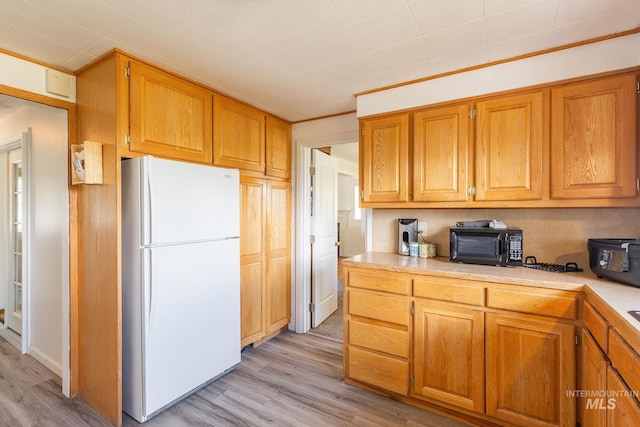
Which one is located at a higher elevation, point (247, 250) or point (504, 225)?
point (504, 225)

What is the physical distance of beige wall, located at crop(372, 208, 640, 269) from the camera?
189 centimetres

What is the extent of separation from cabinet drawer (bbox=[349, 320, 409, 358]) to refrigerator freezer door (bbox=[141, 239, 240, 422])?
1.00 meters

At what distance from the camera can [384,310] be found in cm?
207

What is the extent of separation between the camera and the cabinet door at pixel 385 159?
235 cm

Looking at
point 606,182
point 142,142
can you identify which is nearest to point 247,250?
point 142,142

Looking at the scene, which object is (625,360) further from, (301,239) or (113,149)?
(113,149)

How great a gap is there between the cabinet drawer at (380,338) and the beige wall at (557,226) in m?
0.82

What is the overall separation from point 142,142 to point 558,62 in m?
2.73

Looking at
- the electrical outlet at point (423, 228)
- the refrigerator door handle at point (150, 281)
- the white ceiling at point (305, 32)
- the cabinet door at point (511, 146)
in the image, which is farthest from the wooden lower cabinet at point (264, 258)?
the cabinet door at point (511, 146)

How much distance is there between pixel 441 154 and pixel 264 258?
6.20 feet

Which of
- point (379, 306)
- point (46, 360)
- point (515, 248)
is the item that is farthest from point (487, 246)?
point (46, 360)

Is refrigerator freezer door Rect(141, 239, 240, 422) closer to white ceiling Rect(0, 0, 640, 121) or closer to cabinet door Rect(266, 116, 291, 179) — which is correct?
cabinet door Rect(266, 116, 291, 179)

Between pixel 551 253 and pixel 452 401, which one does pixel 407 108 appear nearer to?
pixel 551 253

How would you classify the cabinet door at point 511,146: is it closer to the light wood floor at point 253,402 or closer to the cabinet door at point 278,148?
the light wood floor at point 253,402
